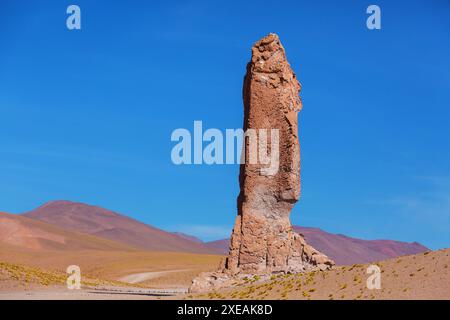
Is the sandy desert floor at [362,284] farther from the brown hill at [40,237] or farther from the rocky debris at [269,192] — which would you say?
the brown hill at [40,237]

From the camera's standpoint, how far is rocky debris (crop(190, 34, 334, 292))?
1153 inches

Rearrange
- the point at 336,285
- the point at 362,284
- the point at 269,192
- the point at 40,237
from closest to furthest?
the point at 362,284 → the point at 336,285 → the point at 269,192 → the point at 40,237

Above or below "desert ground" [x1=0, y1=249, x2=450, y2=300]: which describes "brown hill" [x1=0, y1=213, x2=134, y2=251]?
above

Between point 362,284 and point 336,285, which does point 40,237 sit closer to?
point 336,285

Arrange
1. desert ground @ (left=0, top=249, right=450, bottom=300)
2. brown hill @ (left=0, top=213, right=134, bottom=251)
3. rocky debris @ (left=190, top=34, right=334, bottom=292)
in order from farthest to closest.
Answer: brown hill @ (left=0, top=213, right=134, bottom=251), rocky debris @ (left=190, top=34, right=334, bottom=292), desert ground @ (left=0, top=249, right=450, bottom=300)

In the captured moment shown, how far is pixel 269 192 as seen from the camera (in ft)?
97.7

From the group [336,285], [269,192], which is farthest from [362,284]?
[269,192]

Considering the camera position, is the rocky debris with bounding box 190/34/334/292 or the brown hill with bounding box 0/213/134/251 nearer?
the rocky debris with bounding box 190/34/334/292

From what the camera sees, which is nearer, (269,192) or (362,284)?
(362,284)

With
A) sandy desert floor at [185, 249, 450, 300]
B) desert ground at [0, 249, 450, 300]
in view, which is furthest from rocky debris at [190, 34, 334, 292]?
sandy desert floor at [185, 249, 450, 300]

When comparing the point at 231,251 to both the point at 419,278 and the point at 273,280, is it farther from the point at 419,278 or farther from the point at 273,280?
the point at 419,278

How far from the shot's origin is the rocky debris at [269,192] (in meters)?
29.3

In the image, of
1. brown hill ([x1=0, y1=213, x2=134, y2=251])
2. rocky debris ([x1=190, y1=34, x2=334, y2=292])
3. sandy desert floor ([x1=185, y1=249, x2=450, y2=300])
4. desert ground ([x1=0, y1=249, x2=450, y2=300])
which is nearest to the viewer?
sandy desert floor ([x1=185, y1=249, x2=450, y2=300])

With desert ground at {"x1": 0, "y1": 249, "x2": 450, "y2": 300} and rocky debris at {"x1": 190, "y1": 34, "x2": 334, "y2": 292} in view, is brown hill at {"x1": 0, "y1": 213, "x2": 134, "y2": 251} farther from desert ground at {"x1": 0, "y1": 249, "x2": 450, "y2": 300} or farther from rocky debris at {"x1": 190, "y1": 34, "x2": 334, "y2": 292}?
rocky debris at {"x1": 190, "y1": 34, "x2": 334, "y2": 292}
